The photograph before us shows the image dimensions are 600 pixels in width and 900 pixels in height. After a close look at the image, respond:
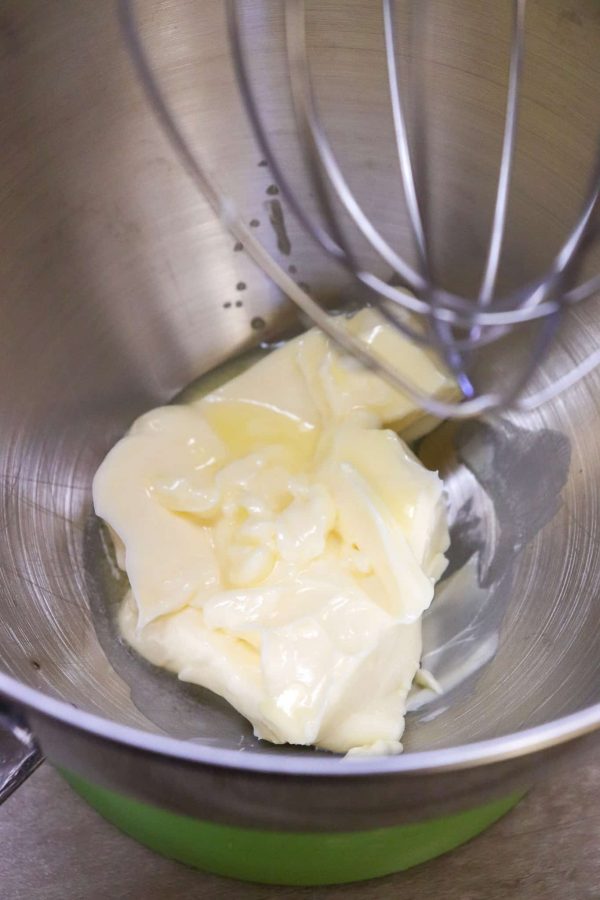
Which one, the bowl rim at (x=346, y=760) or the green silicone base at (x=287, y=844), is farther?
the green silicone base at (x=287, y=844)

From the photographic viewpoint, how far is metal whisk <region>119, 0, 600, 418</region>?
27.9 inches

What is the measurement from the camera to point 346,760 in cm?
40

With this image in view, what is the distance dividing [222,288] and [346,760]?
0.55m

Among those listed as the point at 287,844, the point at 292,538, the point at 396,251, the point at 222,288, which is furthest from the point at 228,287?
the point at 287,844

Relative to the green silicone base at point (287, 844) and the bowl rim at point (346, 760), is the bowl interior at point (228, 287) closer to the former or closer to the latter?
the green silicone base at point (287, 844)

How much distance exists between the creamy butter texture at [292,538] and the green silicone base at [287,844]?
0.20ft

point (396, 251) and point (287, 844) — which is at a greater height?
point (396, 251)

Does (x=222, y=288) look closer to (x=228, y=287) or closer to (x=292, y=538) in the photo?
(x=228, y=287)

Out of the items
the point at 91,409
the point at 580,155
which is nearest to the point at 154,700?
the point at 91,409

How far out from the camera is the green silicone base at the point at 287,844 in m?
0.56

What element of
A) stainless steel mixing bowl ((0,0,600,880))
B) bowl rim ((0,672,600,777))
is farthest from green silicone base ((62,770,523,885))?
bowl rim ((0,672,600,777))

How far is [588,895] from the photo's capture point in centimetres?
63

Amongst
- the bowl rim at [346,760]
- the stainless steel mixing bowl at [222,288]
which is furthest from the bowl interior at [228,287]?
the bowl rim at [346,760]

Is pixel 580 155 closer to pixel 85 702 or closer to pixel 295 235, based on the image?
pixel 295 235
